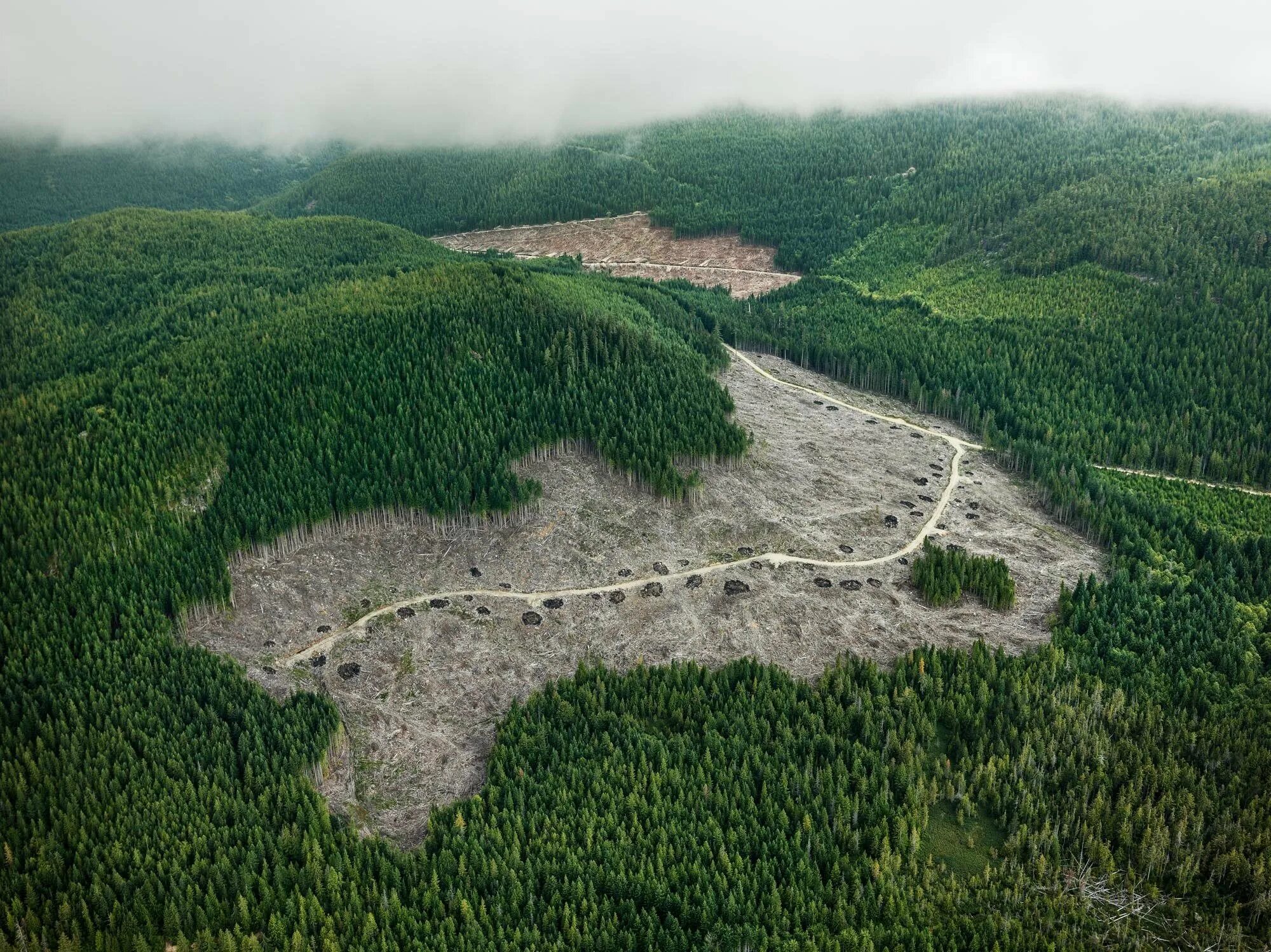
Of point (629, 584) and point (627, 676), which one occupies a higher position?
point (629, 584)

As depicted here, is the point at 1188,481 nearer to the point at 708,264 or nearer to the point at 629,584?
the point at 629,584

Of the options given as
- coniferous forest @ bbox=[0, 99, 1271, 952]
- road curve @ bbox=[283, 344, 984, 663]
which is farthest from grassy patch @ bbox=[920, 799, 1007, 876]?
road curve @ bbox=[283, 344, 984, 663]

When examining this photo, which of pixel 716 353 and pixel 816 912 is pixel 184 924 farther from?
pixel 716 353

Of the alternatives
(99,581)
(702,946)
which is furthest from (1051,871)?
(99,581)

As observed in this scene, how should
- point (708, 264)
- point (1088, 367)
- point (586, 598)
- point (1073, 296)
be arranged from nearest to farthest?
point (586, 598) < point (1088, 367) < point (1073, 296) < point (708, 264)

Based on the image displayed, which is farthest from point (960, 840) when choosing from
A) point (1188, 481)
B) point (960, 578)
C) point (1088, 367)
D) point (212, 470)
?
point (1088, 367)

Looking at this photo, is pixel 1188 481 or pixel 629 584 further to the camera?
pixel 1188 481

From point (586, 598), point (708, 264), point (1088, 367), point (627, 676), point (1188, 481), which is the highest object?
point (708, 264)
